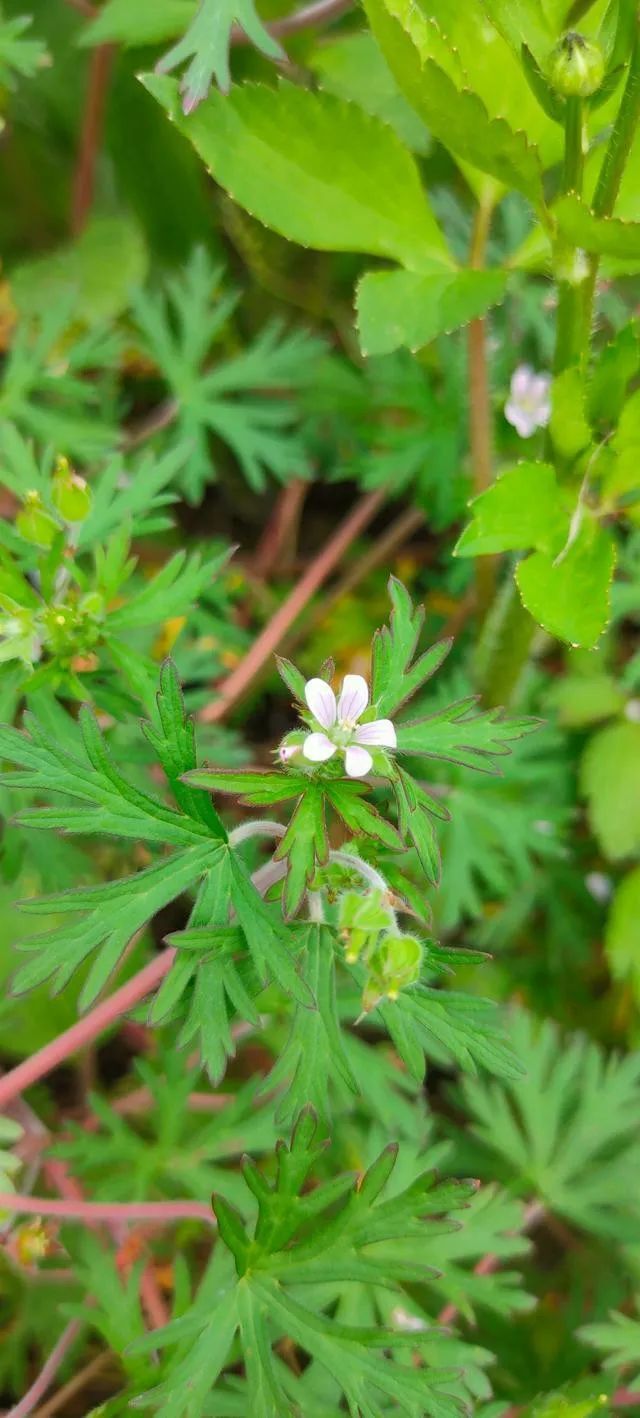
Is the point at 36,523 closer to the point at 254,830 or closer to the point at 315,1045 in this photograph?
the point at 254,830

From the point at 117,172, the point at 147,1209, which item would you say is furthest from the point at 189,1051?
the point at 117,172

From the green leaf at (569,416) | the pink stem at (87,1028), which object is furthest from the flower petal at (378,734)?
the green leaf at (569,416)

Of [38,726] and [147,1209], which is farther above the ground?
[38,726]

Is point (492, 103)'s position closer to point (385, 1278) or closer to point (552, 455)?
point (552, 455)

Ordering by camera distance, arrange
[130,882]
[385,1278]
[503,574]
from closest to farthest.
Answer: [130,882] < [385,1278] < [503,574]

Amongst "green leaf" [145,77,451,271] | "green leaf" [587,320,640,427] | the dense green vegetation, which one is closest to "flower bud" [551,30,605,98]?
the dense green vegetation

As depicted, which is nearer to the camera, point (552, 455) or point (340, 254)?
point (552, 455)

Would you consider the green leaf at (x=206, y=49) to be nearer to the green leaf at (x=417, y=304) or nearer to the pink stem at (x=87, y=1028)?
the green leaf at (x=417, y=304)
